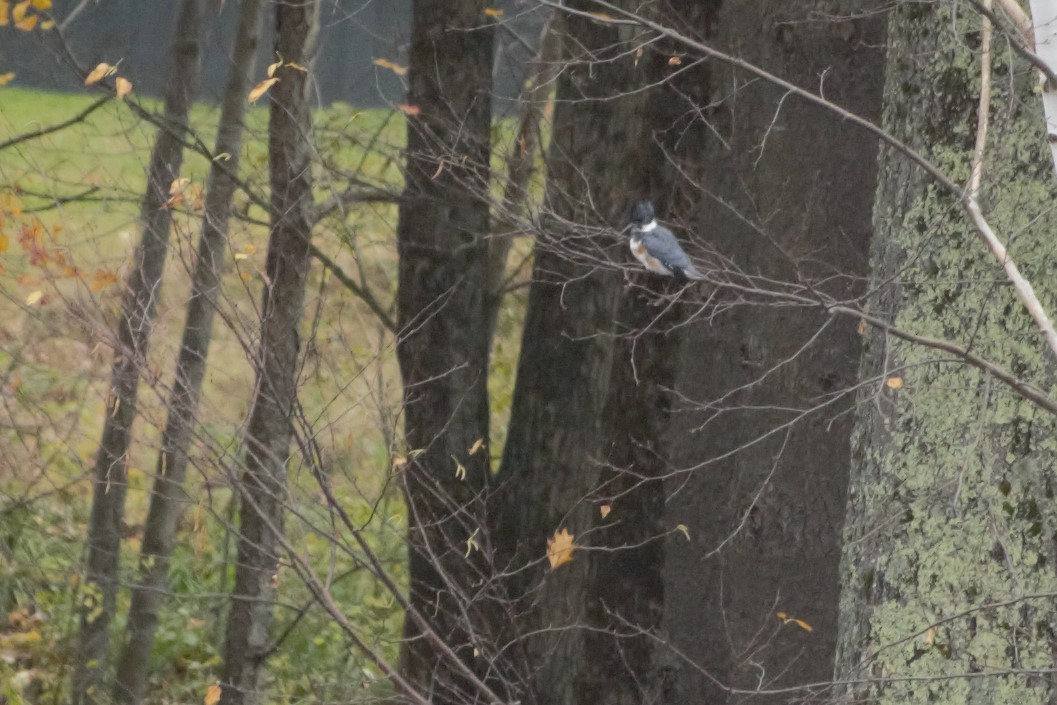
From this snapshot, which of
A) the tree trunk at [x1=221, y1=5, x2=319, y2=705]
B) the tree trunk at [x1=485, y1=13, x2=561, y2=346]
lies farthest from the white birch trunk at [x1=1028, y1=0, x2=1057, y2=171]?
the tree trunk at [x1=221, y1=5, x2=319, y2=705]

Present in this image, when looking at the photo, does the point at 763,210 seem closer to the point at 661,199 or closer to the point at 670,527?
the point at 661,199

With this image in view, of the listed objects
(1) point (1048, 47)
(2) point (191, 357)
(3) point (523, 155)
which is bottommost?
(2) point (191, 357)

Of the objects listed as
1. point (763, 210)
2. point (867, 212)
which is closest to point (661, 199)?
point (763, 210)

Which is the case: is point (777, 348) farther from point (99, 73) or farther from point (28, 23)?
point (28, 23)

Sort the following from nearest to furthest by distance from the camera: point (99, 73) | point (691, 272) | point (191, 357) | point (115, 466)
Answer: point (691, 272), point (99, 73), point (191, 357), point (115, 466)

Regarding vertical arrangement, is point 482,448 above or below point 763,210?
below

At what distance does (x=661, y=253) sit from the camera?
5066 millimetres

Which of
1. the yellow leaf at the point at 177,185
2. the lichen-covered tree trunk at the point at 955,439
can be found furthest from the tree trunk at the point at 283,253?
the lichen-covered tree trunk at the point at 955,439

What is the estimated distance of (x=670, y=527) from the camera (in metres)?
6.33

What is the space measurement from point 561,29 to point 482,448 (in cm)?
195

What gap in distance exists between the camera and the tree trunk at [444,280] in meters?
6.52

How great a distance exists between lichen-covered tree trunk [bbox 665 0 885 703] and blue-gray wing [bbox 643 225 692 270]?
645mm

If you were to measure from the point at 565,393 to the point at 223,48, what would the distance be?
7.09 feet

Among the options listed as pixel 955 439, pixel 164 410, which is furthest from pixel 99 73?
pixel 955 439
